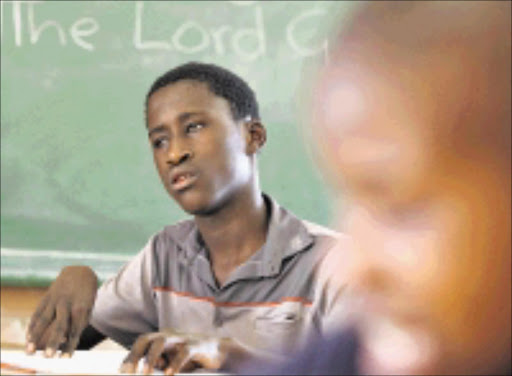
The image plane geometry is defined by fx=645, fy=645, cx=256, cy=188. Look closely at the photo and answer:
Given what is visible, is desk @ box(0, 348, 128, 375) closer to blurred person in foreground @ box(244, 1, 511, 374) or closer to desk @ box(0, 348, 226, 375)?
desk @ box(0, 348, 226, 375)

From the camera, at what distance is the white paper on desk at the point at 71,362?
1.39ft

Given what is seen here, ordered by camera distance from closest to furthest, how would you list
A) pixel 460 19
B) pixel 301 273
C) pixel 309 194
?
pixel 460 19, pixel 301 273, pixel 309 194

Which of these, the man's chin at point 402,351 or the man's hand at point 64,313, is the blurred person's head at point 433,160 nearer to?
the man's chin at point 402,351

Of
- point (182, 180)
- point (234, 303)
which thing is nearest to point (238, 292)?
point (234, 303)

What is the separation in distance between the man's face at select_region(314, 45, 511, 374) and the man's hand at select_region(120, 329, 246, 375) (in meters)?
0.29

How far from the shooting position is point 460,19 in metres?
0.14

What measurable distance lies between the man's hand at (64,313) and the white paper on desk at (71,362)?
3cm

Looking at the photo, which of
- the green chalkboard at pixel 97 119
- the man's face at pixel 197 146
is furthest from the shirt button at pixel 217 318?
the green chalkboard at pixel 97 119

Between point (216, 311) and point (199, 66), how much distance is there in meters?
0.27

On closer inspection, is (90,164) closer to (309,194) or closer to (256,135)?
(309,194)

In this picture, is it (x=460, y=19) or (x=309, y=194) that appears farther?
(x=309, y=194)

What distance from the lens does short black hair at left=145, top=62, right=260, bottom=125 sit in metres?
0.69

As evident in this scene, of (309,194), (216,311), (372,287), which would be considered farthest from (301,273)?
(372,287)

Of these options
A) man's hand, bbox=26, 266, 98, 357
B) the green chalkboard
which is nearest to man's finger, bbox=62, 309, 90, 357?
man's hand, bbox=26, 266, 98, 357
